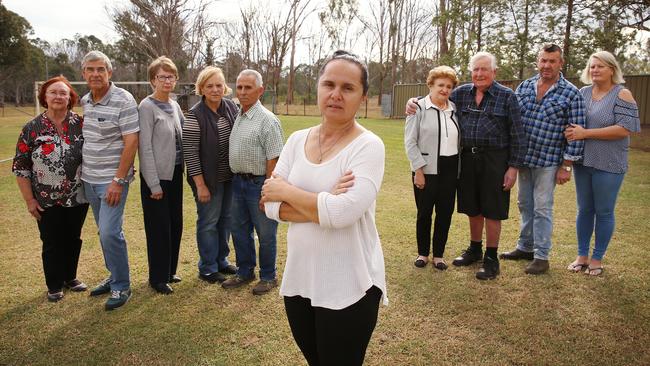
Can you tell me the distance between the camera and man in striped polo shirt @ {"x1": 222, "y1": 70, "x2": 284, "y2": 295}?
3770 mm

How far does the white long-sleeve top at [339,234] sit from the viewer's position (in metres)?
1.67

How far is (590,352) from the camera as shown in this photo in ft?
9.86

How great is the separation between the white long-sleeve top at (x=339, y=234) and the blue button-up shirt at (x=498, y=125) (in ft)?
8.91

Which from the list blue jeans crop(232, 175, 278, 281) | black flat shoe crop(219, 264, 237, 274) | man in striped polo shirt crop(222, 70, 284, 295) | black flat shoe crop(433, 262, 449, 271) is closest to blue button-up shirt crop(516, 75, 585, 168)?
black flat shoe crop(433, 262, 449, 271)

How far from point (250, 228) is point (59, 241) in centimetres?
162

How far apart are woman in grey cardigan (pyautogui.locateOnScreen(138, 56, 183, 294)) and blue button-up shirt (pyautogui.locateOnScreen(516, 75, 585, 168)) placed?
330 centimetres

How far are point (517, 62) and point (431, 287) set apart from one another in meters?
19.5

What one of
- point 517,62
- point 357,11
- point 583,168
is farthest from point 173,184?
point 357,11

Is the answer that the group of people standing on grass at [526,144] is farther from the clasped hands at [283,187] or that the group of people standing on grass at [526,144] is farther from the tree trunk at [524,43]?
the tree trunk at [524,43]

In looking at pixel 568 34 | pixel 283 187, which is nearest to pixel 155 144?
pixel 283 187

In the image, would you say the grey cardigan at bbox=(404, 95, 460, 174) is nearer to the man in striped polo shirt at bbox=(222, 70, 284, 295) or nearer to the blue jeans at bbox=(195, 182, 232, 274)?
the man in striped polo shirt at bbox=(222, 70, 284, 295)

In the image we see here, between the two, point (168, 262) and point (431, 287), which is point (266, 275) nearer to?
point (168, 262)

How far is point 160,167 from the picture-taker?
3783 millimetres

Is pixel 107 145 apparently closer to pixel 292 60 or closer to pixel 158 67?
pixel 158 67
